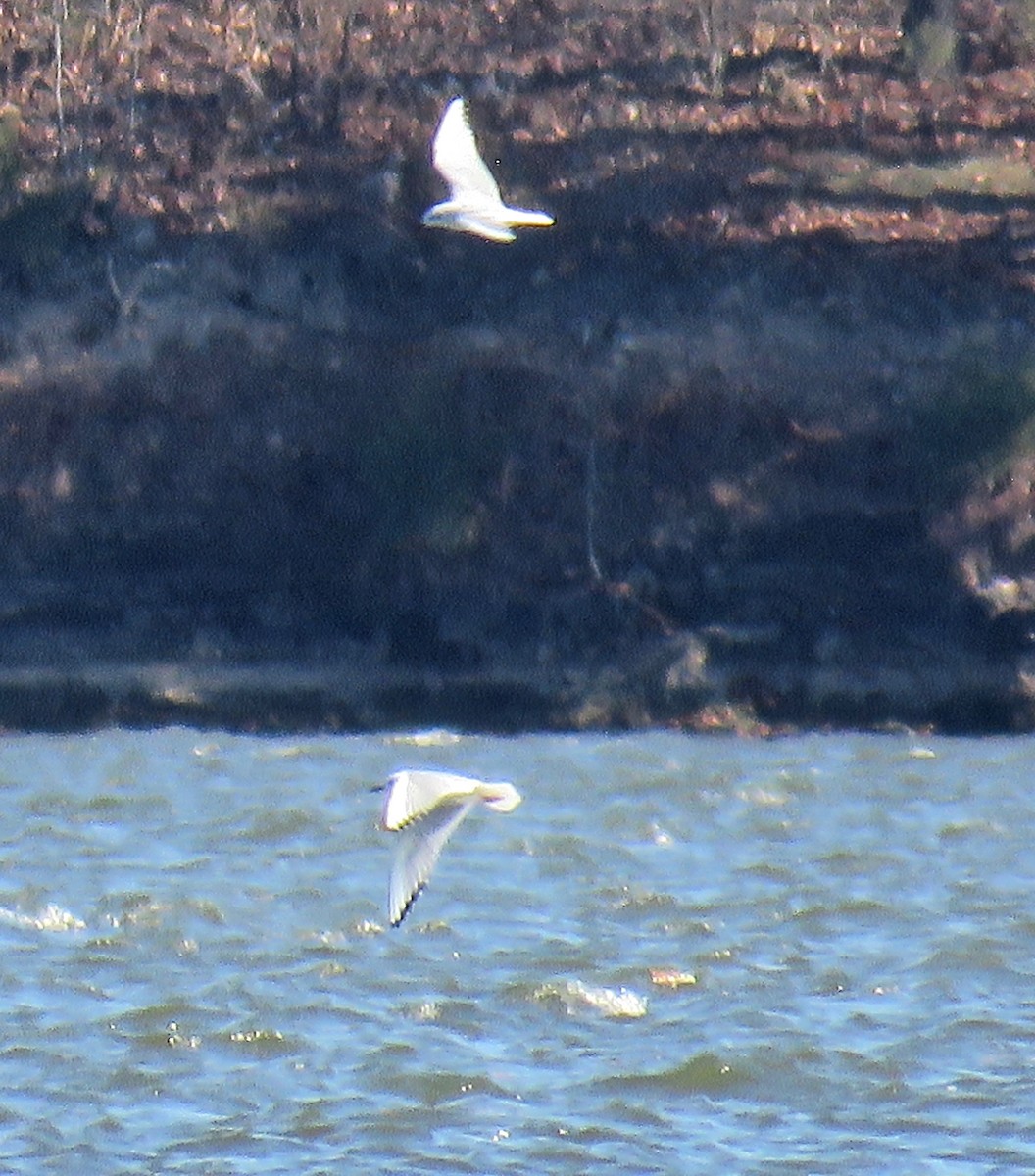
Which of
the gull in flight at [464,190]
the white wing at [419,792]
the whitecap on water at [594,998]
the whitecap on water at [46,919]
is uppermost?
the gull in flight at [464,190]

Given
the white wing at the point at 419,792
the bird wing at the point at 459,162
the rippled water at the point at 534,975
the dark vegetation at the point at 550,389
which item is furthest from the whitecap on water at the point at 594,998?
the dark vegetation at the point at 550,389

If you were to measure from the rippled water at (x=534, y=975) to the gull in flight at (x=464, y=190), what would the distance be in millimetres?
2567

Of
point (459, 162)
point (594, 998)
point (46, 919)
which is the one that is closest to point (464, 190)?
point (459, 162)

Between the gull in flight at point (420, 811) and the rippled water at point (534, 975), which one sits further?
the rippled water at point (534, 975)


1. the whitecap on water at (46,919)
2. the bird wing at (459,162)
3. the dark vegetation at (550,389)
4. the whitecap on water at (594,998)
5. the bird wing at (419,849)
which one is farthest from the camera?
the dark vegetation at (550,389)

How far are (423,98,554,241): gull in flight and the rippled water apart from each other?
257 centimetres

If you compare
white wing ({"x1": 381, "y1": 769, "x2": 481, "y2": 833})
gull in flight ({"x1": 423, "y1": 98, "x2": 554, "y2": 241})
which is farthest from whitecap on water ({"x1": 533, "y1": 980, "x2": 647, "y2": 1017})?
gull in flight ({"x1": 423, "y1": 98, "x2": 554, "y2": 241})

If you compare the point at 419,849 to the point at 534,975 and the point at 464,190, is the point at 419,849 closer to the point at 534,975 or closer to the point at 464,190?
the point at 534,975

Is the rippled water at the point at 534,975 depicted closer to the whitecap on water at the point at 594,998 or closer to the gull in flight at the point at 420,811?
the whitecap on water at the point at 594,998

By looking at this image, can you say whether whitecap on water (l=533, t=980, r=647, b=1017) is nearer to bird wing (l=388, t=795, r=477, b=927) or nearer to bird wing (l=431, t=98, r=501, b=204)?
bird wing (l=388, t=795, r=477, b=927)

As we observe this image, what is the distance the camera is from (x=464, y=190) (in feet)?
28.4

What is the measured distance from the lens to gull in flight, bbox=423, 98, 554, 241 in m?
8.41

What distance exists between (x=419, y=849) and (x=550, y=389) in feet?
29.8

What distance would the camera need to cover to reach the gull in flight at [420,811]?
667cm
